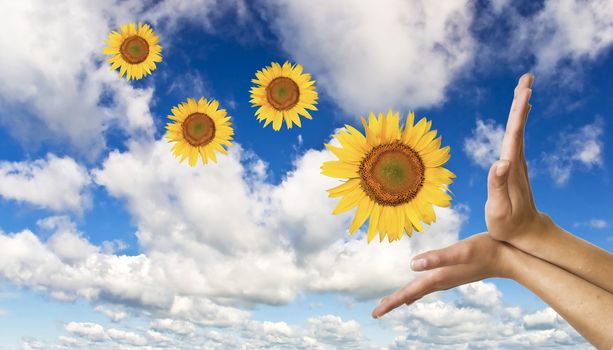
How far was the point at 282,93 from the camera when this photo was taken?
13742 millimetres

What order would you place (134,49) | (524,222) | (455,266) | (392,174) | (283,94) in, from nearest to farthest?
(455,266) < (524,222) < (392,174) < (283,94) < (134,49)

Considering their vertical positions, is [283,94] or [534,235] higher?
[283,94]

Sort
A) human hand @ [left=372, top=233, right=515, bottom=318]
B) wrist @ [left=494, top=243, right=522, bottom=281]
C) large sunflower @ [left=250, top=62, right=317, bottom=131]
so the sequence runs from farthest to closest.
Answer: large sunflower @ [left=250, top=62, right=317, bottom=131] → wrist @ [left=494, top=243, right=522, bottom=281] → human hand @ [left=372, top=233, right=515, bottom=318]

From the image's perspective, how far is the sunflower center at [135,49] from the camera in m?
16.2

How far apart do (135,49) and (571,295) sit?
14.3 metres

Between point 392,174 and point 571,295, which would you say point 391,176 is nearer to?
point 392,174

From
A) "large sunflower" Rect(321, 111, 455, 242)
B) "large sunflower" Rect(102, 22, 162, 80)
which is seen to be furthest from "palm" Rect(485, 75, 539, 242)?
"large sunflower" Rect(102, 22, 162, 80)

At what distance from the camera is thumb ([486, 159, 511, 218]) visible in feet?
16.9

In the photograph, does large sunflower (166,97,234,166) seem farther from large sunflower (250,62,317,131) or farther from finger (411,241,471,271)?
finger (411,241,471,271)

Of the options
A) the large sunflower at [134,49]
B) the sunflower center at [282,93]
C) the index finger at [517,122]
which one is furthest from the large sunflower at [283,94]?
the index finger at [517,122]

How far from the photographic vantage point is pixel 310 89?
13.6 m

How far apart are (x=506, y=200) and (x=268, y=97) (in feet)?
30.1

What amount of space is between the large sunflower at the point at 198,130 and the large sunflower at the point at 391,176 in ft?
23.1

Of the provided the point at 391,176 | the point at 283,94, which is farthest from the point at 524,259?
the point at 283,94
